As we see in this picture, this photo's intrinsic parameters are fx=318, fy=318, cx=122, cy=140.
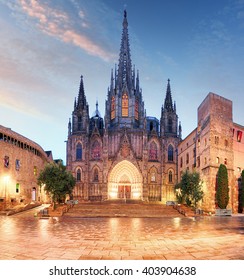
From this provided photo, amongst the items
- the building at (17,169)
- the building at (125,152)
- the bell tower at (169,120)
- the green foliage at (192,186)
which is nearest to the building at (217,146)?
the green foliage at (192,186)

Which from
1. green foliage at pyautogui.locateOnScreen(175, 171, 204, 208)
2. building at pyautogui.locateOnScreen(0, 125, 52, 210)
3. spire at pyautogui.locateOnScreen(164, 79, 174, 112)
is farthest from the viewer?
spire at pyautogui.locateOnScreen(164, 79, 174, 112)

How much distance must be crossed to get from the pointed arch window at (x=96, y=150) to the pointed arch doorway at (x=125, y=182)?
376 centimetres

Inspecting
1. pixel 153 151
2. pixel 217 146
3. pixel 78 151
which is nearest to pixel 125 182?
pixel 153 151

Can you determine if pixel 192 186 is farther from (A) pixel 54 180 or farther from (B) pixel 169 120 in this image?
(B) pixel 169 120

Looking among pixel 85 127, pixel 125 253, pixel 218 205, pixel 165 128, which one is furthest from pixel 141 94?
pixel 125 253

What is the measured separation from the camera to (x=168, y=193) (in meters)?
54.2

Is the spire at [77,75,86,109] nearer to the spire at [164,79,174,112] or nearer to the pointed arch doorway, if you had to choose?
the pointed arch doorway

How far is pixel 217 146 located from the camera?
35.2 metres

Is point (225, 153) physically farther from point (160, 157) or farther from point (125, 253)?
point (125, 253)

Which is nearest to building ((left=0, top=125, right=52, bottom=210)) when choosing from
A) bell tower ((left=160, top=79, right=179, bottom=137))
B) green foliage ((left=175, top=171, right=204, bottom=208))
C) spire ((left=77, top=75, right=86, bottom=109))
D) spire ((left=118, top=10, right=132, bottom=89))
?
spire ((left=77, top=75, right=86, bottom=109))

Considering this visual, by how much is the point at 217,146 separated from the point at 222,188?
15.5 feet

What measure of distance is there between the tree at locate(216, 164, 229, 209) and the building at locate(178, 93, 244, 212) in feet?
2.58

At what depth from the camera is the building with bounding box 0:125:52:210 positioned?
35.9 metres
